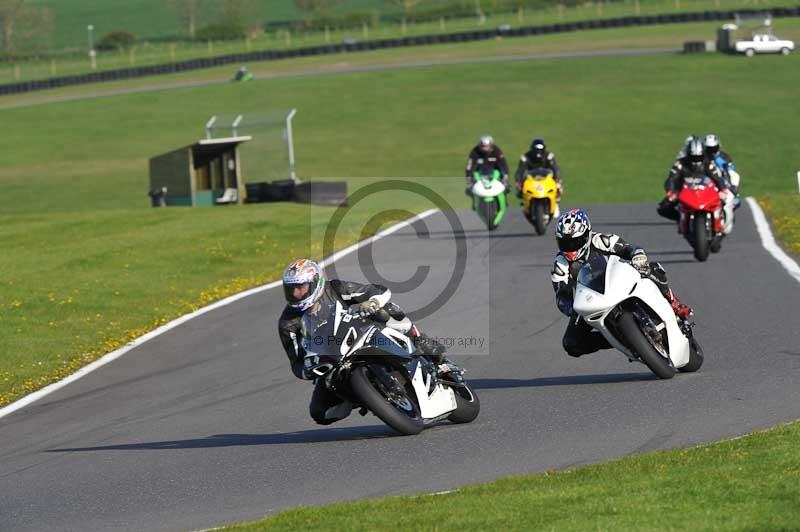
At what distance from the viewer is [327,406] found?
31.3 feet

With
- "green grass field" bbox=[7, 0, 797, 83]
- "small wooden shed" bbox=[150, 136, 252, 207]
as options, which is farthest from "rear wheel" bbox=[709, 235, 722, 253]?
"green grass field" bbox=[7, 0, 797, 83]

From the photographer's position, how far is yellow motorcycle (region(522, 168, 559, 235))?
22.6 meters

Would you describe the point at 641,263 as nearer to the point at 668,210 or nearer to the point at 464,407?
the point at 464,407

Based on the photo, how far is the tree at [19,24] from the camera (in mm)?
91250

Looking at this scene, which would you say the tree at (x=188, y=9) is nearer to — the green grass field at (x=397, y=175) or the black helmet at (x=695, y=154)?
the green grass field at (x=397, y=175)

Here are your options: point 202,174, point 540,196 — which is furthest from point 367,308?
point 202,174

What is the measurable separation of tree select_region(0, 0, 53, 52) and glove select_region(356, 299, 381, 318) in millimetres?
86745

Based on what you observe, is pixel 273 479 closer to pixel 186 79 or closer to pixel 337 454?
pixel 337 454

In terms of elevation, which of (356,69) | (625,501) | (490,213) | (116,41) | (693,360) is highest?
(625,501)

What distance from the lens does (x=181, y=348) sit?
14.7 metres

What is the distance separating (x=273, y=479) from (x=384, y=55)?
67.7 metres

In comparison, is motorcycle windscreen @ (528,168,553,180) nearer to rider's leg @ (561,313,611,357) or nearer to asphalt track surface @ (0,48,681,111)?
rider's leg @ (561,313,611,357)

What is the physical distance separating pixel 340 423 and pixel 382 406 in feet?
5.56

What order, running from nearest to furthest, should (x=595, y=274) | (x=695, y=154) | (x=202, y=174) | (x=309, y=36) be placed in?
(x=595, y=274)
(x=695, y=154)
(x=202, y=174)
(x=309, y=36)
